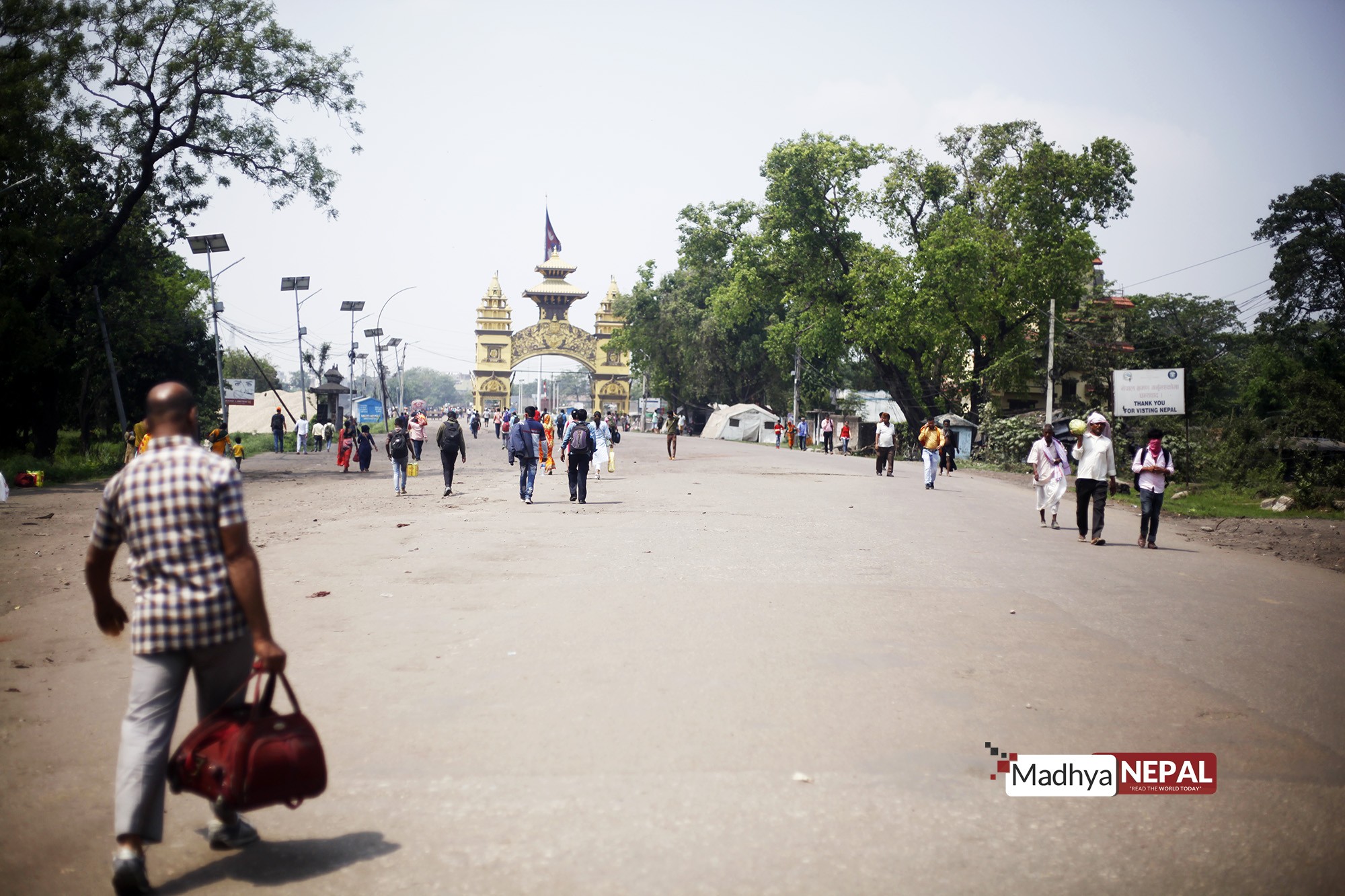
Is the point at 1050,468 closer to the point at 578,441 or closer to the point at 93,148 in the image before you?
the point at 578,441

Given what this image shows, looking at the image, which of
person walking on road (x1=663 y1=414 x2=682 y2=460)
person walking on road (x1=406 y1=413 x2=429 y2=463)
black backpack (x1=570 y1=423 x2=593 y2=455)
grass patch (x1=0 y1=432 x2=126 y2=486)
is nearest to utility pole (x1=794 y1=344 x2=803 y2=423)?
person walking on road (x1=663 y1=414 x2=682 y2=460)

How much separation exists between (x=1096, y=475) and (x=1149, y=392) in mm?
19330

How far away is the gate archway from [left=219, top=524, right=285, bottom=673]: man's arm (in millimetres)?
104129

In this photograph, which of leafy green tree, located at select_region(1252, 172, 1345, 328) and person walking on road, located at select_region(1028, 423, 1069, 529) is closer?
person walking on road, located at select_region(1028, 423, 1069, 529)

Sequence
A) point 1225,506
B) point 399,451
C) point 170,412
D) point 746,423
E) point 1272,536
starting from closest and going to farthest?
point 170,412 → point 1272,536 → point 399,451 → point 1225,506 → point 746,423

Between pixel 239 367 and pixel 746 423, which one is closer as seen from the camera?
pixel 746 423

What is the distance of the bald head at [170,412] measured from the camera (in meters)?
3.57

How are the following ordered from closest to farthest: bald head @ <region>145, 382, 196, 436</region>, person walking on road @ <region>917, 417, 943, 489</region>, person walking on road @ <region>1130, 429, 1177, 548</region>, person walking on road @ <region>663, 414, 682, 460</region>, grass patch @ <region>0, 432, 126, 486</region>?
bald head @ <region>145, 382, 196, 436</region> → person walking on road @ <region>1130, 429, 1177, 548</region> → grass patch @ <region>0, 432, 126, 486</region> → person walking on road @ <region>917, 417, 943, 489</region> → person walking on road @ <region>663, 414, 682, 460</region>

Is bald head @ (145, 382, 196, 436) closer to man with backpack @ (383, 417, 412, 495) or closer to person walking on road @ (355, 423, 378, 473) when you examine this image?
man with backpack @ (383, 417, 412, 495)

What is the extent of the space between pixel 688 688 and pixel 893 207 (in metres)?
45.4

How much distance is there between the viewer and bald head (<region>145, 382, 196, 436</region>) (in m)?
3.57

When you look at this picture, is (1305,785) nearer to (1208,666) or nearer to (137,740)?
(1208,666)

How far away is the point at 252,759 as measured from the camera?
3424 mm

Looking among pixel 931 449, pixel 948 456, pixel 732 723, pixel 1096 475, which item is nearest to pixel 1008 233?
pixel 948 456
